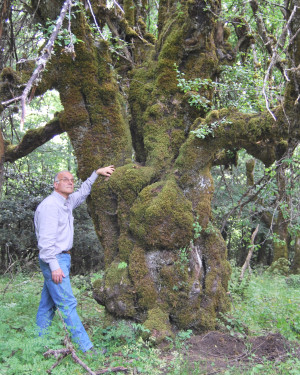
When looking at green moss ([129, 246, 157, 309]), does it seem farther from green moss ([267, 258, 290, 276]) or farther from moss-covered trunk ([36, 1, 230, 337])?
green moss ([267, 258, 290, 276])

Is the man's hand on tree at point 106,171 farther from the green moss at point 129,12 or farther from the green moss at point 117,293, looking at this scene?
the green moss at point 129,12

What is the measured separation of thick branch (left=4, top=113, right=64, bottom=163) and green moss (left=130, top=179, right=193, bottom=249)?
84.3 inches

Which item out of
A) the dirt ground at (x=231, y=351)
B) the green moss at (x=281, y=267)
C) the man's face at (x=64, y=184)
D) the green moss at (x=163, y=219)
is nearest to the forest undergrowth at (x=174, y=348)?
the dirt ground at (x=231, y=351)

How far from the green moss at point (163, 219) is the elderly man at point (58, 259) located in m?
0.93

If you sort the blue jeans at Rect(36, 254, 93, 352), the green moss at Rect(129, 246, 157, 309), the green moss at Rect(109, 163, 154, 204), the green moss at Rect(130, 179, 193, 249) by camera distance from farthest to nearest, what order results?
the green moss at Rect(109, 163, 154, 204) → the green moss at Rect(130, 179, 193, 249) → the green moss at Rect(129, 246, 157, 309) → the blue jeans at Rect(36, 254, 93, 352)

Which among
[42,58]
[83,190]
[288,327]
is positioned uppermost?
[42,58]

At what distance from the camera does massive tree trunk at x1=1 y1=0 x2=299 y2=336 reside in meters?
4.50

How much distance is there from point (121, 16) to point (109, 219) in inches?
146

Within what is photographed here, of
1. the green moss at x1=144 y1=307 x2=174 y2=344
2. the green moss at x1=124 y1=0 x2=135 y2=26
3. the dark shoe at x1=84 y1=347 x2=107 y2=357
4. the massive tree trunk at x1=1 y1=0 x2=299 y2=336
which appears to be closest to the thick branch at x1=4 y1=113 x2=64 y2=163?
the massive tree trunk at x1=1 y1=0 x2=299 y2=336

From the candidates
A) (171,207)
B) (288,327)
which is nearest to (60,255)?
(171,207)

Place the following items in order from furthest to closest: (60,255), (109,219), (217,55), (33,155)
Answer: (33,155)
(217,55)
(109,219)
(60,255)

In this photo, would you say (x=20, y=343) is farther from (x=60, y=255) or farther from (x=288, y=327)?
(x=288, y=327)

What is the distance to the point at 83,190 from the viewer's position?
5039mm

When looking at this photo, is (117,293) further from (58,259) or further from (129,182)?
(129,182)
